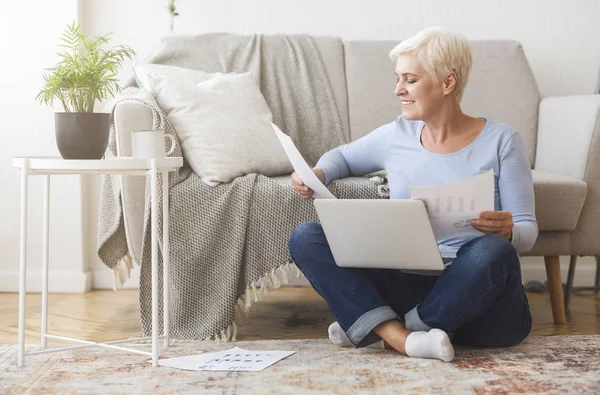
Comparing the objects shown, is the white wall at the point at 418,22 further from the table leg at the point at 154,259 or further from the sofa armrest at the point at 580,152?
the table leg at the point at 154,259

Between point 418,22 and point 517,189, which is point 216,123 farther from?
point 418,22

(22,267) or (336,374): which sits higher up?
(22,267)

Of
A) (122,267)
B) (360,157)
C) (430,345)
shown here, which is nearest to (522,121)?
(360,157)

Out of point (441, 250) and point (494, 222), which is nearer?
point (494, 222)

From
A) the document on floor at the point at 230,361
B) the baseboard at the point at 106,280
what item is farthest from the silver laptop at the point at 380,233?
the baseboard at the point at 106,280

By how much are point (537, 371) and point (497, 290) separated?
0.18 metres

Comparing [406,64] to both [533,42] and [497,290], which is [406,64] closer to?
[497,290]

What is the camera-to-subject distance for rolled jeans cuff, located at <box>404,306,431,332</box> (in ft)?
5.78

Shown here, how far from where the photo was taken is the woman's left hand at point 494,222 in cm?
163

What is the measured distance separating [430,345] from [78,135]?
0.90 m

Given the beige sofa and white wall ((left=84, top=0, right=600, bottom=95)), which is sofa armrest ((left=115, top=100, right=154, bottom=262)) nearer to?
the beige sofa

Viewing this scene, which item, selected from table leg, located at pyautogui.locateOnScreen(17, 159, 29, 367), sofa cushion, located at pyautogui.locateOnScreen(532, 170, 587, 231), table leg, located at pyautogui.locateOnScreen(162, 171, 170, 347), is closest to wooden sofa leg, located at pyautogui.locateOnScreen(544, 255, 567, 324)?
sofa cushion, located at pyautogui.locateOnScreen(532, 170, 587, 231)

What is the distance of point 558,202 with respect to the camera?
7.39 feet

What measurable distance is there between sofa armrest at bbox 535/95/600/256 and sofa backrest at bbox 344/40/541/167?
152 millimetres
